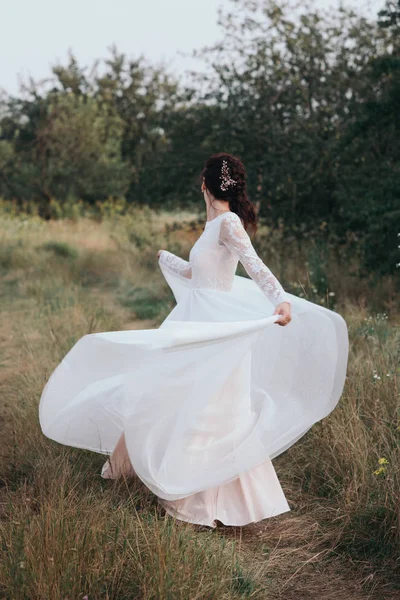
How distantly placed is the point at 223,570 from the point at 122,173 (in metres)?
23.8

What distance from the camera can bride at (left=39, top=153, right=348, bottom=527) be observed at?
3.66 m

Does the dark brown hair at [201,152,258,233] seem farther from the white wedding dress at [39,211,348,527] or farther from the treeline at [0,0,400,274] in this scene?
the treeline at [0,0,400,274]

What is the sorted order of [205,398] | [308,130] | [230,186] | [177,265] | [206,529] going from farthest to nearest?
[308,130]
[177,265]
[230,186]
[206,529]
[205,398]

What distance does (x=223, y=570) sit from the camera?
3.05 meters

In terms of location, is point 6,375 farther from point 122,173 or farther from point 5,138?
point 5,138

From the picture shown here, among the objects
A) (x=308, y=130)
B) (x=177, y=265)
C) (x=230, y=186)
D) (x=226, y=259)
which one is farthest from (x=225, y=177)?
(x=308, y=130)

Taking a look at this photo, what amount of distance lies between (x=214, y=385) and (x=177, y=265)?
1.10m

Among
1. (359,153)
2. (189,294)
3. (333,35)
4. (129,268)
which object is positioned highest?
(333,35)

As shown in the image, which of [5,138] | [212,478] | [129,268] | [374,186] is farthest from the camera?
[5,138]

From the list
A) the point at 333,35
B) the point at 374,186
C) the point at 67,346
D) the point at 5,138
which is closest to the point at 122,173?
the point at 5,138

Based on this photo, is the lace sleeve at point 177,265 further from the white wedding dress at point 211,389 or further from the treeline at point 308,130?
the treeline at point 308,130

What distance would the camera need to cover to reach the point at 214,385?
372cm

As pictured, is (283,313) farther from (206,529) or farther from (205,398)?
(206,529)

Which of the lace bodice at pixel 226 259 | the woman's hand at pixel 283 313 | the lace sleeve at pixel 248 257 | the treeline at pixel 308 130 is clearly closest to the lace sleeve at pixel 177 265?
the lace bodice at pixel 226 259
